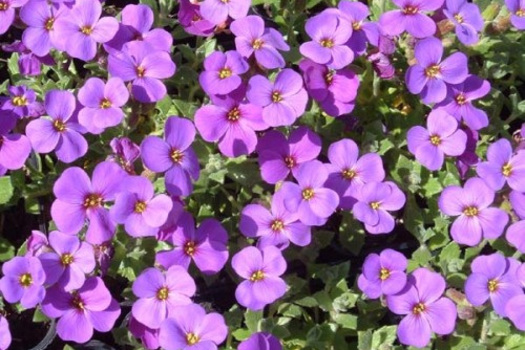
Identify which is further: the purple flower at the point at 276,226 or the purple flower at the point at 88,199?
the purple flower at the point at 276,226

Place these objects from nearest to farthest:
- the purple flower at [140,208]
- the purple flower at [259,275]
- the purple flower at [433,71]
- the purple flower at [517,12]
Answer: the purple flower at [140,208] < the purple flower at [259,275] < the purple flower at [433,71] < the purple flower at [517,12]

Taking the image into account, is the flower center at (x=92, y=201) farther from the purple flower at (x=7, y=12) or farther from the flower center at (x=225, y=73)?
the purple flower at (x=7, y=12)

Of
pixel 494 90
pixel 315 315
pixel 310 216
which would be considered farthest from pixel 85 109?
pixel 494 90

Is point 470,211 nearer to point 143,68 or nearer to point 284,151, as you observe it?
point 284,151

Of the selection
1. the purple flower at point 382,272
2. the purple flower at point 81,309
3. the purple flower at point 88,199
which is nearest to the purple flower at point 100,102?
the purple flower at point 88,199

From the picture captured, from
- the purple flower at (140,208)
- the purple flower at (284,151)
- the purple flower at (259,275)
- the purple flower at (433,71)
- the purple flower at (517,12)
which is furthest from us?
the purple flower at (517,12)

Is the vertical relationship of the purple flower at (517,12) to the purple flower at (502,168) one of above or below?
above

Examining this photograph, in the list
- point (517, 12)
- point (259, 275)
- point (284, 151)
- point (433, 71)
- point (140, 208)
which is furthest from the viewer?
point (517, 12)

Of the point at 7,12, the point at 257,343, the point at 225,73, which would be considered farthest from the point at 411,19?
the point at 7,12
